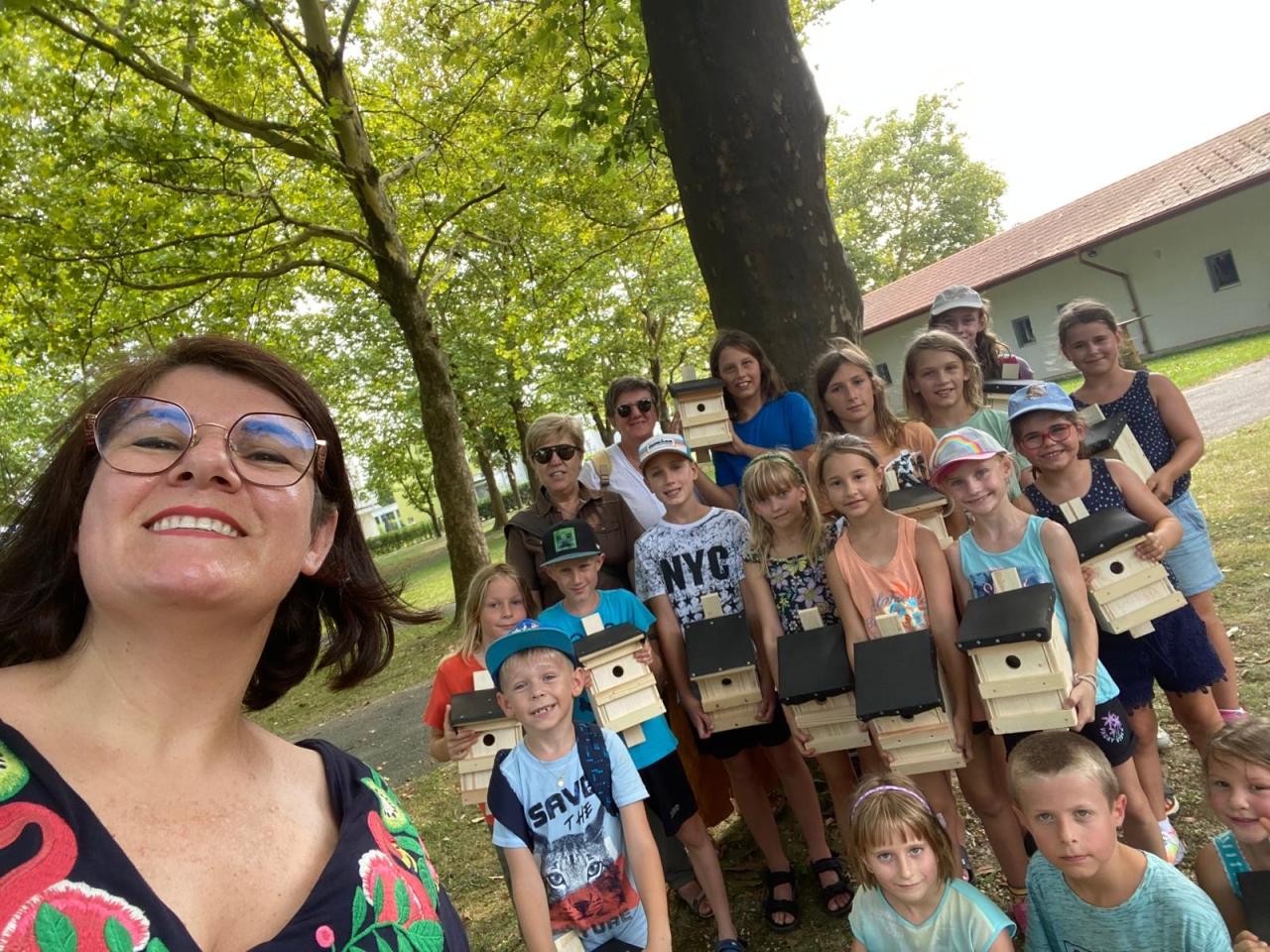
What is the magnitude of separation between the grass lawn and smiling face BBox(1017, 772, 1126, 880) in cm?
1543

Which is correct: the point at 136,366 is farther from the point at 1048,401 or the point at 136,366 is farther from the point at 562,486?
the point at 1048,401

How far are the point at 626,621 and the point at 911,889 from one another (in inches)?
69.5

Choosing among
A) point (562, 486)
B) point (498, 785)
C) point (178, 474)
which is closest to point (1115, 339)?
point (562, 486)

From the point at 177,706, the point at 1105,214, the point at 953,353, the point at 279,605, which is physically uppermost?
the point at 1105,214

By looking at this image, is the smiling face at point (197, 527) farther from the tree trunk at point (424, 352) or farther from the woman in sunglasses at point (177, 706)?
the tree trunk at point (424, 352)

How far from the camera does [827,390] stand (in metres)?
4.34

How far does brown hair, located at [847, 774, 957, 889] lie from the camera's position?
2.69 metres

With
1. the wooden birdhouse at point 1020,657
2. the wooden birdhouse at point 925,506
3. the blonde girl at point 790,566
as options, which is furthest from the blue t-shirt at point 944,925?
the wooden birdhouse at point 925,506

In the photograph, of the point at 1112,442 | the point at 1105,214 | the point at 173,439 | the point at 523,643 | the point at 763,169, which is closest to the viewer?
the point at 173,439

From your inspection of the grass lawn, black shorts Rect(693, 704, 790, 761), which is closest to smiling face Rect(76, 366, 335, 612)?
black shorts Rect(693, 704, 790, 761)

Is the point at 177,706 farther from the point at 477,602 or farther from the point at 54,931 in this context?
the point at 477,602

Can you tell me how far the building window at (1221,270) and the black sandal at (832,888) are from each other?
84.5 ft

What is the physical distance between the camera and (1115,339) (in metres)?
4.18

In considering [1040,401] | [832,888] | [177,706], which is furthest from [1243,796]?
[177,706]
